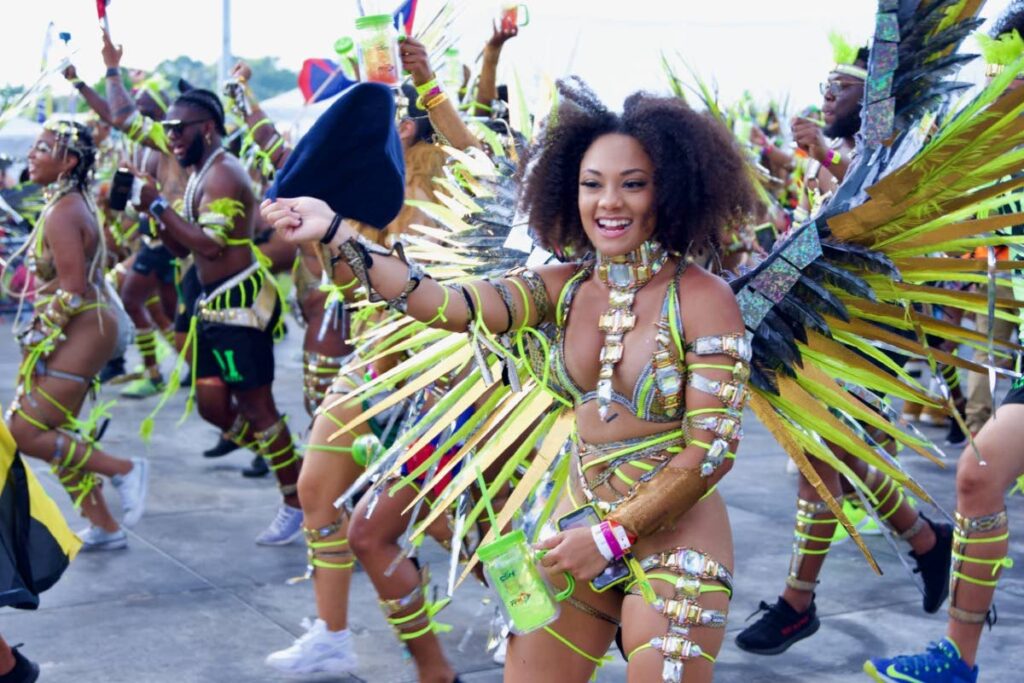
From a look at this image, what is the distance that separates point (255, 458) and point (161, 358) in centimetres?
327

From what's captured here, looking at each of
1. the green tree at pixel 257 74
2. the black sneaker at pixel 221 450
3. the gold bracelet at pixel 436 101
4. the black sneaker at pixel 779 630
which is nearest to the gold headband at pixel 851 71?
the gold bracelet at pixel 436 101

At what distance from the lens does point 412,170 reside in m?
4.78

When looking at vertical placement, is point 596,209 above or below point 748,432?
above

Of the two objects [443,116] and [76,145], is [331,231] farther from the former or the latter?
[76,145]

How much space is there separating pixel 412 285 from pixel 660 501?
0.68 metres

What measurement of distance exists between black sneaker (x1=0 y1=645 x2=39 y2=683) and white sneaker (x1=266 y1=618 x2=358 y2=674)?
872 mm

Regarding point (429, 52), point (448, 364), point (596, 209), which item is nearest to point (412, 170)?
point (429, 52)

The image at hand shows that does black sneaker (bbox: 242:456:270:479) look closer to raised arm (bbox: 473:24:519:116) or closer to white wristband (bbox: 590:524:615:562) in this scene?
raised arm (bbox: 473:24:519:116)

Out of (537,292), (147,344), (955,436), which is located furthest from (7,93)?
(955,436)

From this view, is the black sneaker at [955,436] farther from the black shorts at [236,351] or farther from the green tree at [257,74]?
the green tree at [257,74]

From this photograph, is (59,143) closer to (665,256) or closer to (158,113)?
(158,113)

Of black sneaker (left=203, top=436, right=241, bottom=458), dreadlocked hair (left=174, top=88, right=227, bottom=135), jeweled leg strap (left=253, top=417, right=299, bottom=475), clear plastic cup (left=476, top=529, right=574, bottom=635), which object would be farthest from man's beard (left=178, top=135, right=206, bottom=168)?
clear plastic cup (left=476, top=529, right=574, bottom=635)

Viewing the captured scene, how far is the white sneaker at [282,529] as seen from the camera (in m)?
6.22

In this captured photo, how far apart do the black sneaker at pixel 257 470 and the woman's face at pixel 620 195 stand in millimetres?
5213
